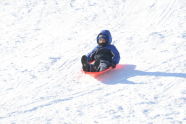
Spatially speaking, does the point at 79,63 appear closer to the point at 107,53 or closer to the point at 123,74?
the point at 107,53

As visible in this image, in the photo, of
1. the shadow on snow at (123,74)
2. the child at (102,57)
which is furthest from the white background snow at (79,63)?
the child at (102,57)

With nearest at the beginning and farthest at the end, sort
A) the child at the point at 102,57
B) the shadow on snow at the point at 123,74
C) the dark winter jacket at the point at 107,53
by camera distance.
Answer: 1. the shadow on snow at the point at 123,74
2. the child at the point at 102,57
3. the dark winter jacket at the point at 107,53

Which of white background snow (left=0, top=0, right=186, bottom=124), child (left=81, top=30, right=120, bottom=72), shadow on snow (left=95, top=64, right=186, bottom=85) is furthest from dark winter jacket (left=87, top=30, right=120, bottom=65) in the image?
white background snow (left=0, top=0, right=186, bottom=124)

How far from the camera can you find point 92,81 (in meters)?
6.95

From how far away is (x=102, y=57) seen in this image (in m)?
7.38

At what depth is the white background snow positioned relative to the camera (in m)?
5.81

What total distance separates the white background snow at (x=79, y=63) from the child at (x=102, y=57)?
0.21 metres

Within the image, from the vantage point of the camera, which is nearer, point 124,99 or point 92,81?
point 124,99

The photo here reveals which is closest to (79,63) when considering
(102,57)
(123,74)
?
(102,57)

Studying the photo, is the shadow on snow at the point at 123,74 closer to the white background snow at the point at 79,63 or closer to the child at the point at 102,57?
the white background snow at the point at 79,63

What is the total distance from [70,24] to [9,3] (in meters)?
2.96

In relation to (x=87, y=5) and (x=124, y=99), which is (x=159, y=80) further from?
(x=87, y=5)

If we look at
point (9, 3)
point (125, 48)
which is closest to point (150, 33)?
point (125, 48)

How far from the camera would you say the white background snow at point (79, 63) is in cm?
581
